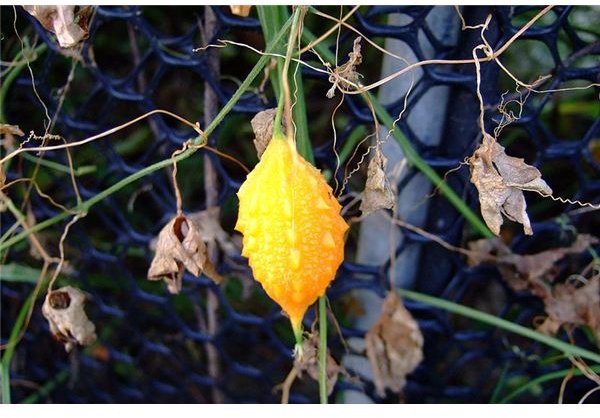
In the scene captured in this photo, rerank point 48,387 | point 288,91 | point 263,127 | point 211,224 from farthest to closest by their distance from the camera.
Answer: point 48,387, point 211,224, point 263,127, point 288,91

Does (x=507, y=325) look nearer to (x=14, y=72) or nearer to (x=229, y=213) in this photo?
(x=229, y=213)

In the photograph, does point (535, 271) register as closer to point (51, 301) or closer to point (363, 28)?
point (363, 28)

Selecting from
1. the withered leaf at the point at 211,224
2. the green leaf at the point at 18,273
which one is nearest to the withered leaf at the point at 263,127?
the withered leaf at the point at 211,224

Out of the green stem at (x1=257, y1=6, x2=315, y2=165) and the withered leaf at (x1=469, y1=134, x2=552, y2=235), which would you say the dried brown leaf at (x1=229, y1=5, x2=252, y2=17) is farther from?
the withered leaf at (x1=469, y1=134, x2=552, y2=235)

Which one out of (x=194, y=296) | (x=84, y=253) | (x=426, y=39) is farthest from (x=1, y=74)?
(x=426, y=39)

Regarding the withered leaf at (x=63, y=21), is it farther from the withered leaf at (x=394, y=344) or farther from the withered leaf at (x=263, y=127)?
the withered leaf at (x=394, y=344)

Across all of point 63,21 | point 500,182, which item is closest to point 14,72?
point 63,21

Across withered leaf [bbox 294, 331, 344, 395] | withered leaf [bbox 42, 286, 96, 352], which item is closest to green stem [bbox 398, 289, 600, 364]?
withered leaf [bbox 294, 331, 344, 395]
